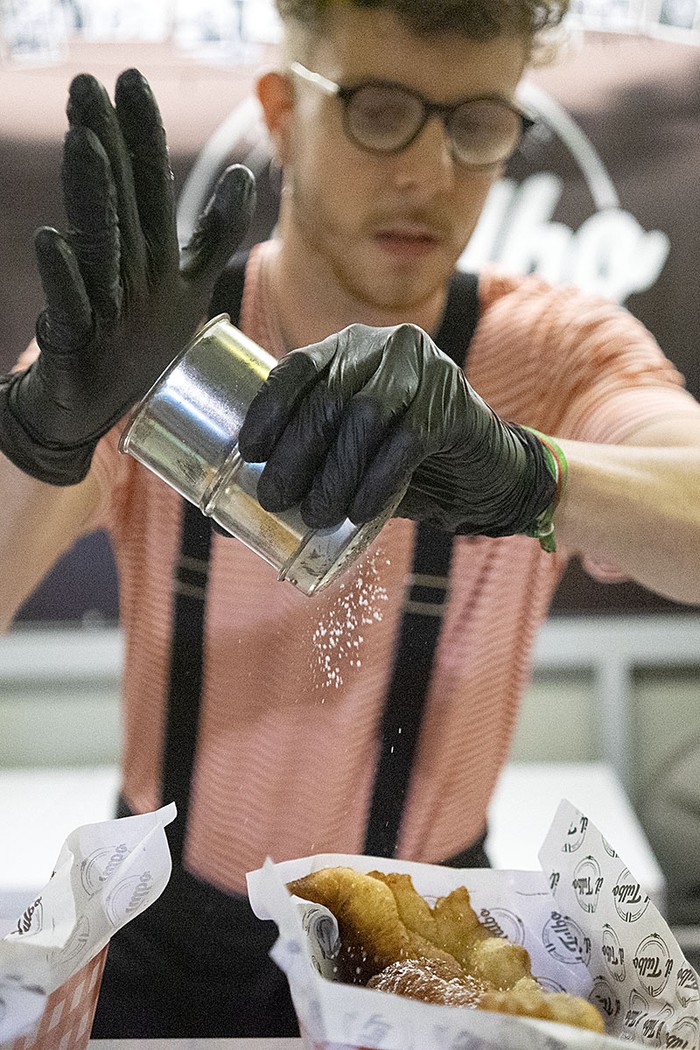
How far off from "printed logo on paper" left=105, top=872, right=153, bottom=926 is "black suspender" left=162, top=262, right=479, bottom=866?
1.95 ft

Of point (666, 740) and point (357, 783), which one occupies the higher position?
point (357, 783)

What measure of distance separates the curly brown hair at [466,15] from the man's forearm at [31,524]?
643mm

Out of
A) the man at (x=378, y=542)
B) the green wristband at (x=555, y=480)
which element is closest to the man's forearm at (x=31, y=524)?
the man at (x=378, y=542)

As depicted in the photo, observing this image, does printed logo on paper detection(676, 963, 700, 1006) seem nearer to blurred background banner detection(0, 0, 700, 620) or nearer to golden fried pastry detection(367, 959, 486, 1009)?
golden fried pastry detection(367, 959, 486, 1009)

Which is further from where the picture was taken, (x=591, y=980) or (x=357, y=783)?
(x=357, y=783)

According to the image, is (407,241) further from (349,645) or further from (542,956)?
(542,956)

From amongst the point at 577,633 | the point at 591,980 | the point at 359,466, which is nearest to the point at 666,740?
the point at 577,633

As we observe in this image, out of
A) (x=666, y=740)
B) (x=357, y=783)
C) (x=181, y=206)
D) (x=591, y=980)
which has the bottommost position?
(x=666, y=740)

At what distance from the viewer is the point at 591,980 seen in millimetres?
897

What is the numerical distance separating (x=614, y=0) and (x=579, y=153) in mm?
304

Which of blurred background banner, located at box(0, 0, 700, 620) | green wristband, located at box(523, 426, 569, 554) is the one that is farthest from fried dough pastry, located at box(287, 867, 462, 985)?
blurred background banner, located at box(0, 0, 700, 620)

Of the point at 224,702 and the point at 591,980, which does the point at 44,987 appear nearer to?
the point at 591,980

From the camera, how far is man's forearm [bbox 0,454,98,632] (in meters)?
1.32

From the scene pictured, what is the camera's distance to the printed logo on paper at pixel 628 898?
875mm
